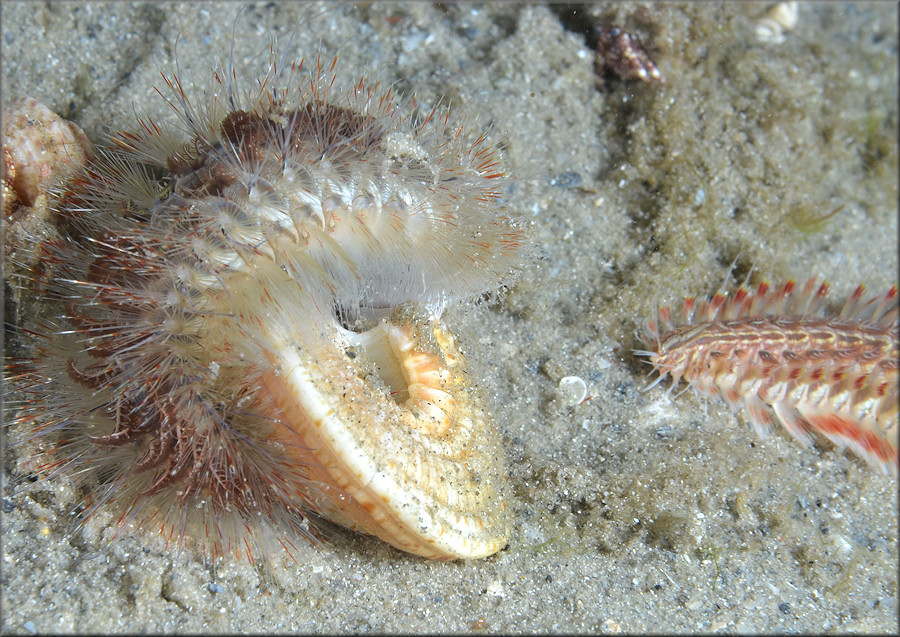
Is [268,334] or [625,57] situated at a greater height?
[625,57]

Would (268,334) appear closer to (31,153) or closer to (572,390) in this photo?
(31,153)

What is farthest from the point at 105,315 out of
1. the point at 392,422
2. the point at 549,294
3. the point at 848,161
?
the point at 848,161

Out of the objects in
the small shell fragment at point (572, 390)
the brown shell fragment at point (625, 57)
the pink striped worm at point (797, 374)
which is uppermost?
the brown shell fragment at point (625, 57)

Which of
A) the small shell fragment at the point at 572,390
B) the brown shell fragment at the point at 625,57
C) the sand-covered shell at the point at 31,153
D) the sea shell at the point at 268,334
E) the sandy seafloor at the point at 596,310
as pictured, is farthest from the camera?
the brown shell fragment at the point at 625,57

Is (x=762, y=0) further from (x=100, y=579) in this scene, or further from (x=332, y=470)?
(x=100, y=579)

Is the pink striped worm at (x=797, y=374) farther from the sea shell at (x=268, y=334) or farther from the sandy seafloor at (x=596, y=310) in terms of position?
the sea shell at (x=268, y=334)

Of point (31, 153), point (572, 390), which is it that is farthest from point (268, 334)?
point (572, 390)

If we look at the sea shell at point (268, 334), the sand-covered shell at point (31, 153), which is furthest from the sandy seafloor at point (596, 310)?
the sand-covered shell at point (31, 153)
